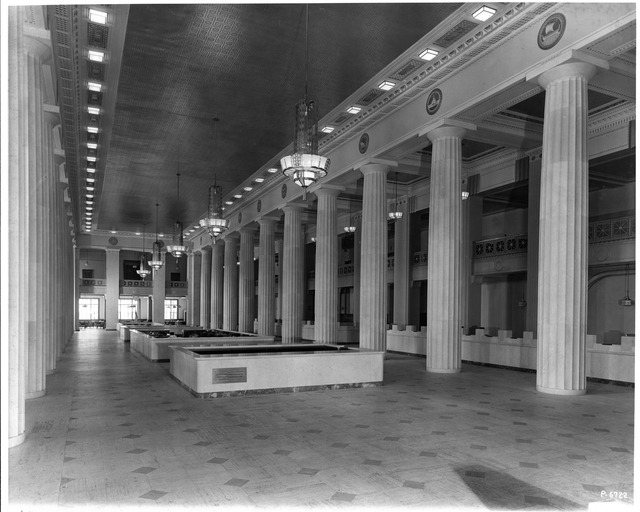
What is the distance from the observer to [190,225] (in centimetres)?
3028

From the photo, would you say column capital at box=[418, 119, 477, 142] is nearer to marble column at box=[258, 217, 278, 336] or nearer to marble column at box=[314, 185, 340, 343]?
marble column at box=[314, 185, 340, 343]

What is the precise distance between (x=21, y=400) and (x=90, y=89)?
875 cm

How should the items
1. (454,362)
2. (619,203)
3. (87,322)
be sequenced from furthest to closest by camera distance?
(87,322) → (619,203) → (454,362)

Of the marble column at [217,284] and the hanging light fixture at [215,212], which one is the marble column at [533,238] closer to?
the hanging light fixture at [215,212]

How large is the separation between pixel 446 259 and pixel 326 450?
7.17 m

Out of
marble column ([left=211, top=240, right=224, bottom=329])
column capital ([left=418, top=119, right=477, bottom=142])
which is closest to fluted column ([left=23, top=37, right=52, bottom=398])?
column capital ([left=418, top=119, right=477, bottom=142])

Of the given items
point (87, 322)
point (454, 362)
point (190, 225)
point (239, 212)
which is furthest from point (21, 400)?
point (87, 322)

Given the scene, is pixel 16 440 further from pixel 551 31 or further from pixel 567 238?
pixel 551 31

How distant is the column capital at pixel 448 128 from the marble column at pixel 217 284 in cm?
1989

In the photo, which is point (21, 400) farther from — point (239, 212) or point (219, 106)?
point (239, 212)

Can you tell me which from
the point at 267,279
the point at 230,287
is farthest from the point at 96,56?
the point at 230,287

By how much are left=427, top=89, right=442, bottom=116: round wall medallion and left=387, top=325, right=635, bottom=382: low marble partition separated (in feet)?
17.6

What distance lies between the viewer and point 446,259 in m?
11.5

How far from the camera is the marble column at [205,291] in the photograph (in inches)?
1243
